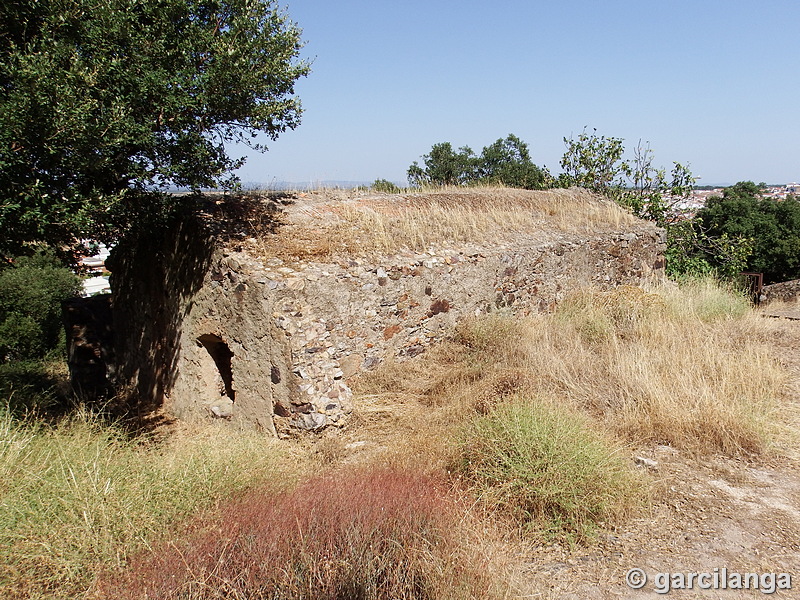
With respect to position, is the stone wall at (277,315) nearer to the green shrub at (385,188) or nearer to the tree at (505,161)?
the green shrub at (385,188)

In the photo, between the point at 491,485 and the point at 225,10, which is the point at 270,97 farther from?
the point at 491,485

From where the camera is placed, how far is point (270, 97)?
265 inches

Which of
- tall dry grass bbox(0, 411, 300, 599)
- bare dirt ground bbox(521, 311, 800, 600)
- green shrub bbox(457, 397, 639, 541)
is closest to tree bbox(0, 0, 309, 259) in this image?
tall dry grass bbox(0, 411, 300, 599)

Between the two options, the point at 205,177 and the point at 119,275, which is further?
the point at 119,275

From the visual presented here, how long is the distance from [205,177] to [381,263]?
8.18 ft

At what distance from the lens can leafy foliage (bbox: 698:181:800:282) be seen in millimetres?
28328

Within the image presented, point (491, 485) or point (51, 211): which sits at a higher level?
point (51, 211)

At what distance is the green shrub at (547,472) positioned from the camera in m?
3.99

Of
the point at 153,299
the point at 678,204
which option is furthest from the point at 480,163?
the point at 153,299

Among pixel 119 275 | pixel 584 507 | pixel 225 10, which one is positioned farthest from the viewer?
pixel 119 275

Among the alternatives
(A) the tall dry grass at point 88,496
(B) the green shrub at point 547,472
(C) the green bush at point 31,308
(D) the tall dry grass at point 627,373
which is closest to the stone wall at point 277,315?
(D) the tall dry grass at point 627,373

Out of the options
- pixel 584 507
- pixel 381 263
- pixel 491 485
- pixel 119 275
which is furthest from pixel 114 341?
pixel 584 507

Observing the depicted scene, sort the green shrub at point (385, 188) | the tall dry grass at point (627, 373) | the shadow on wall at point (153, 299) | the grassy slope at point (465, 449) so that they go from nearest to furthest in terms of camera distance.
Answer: the grassy slope at point (465, 449) < the tall dry grass at point (627, 373) < the shadow on wall at point (153, 299) < the green shrub at point (385, 188)

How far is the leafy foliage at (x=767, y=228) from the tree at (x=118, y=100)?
89.9ft
